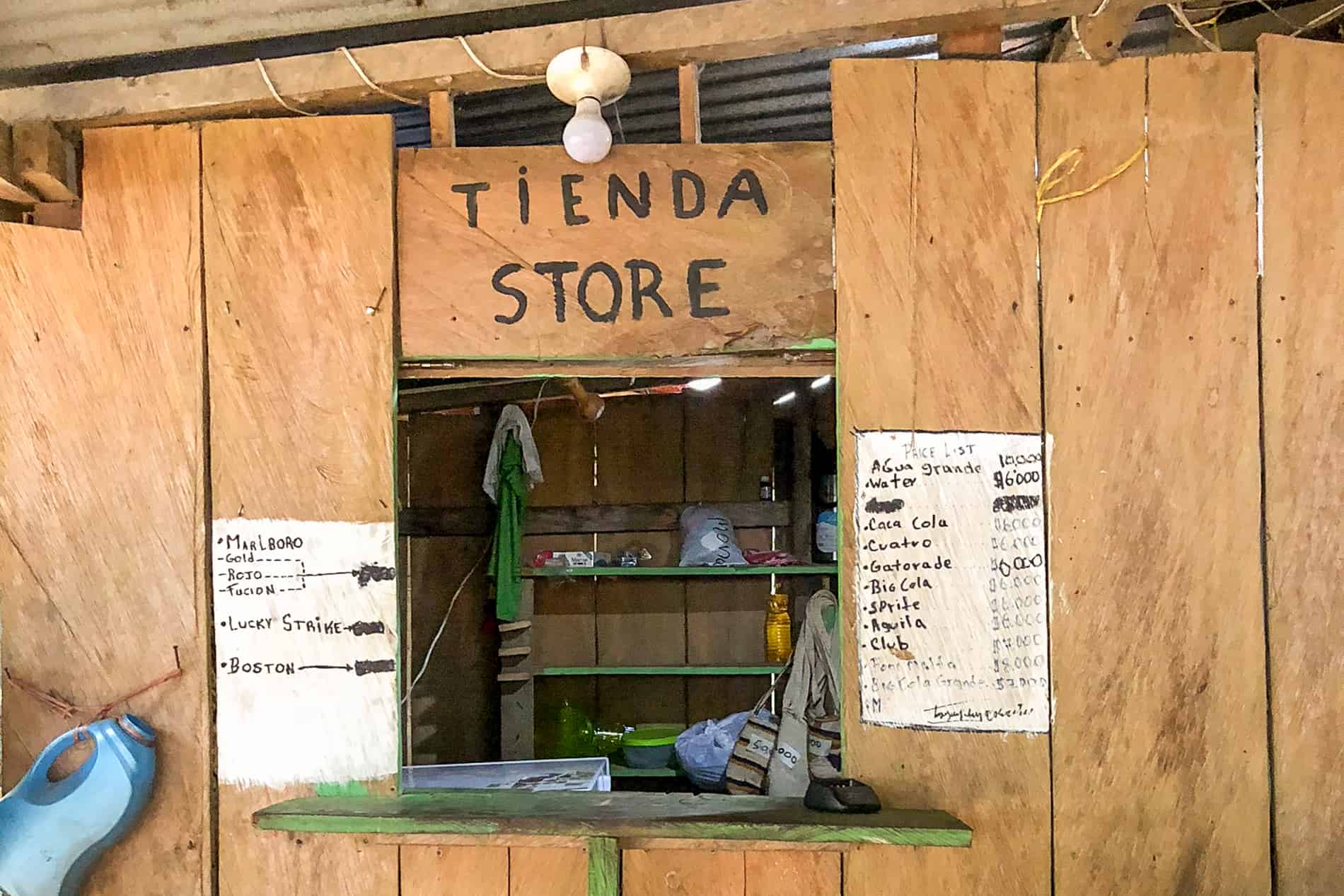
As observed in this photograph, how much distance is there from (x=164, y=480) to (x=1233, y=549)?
2.74 metres

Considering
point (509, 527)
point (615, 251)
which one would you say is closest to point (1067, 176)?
point (615, 251)

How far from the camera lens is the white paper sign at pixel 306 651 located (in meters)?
2.41

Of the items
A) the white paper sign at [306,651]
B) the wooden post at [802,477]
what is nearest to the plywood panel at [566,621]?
the wooden post at [802,477]

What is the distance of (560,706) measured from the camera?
19.2 ft

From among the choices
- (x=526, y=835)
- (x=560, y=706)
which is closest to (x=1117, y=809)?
(x=526, y=835)

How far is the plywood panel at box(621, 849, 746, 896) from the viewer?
2287 millimetres

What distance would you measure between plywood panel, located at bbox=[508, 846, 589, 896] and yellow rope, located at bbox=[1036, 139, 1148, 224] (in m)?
1.98

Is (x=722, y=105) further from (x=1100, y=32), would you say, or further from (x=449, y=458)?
(x=449, y=458)

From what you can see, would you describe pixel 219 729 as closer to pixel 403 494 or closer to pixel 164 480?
pixel 164 480

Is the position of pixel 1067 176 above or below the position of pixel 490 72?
below

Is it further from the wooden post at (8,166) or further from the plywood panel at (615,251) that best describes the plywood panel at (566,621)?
the wooden post at (8,166)

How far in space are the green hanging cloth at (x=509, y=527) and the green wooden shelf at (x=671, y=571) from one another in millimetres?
225

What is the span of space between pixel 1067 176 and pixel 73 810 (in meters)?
2.91

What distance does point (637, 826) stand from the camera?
2180 millimetres
